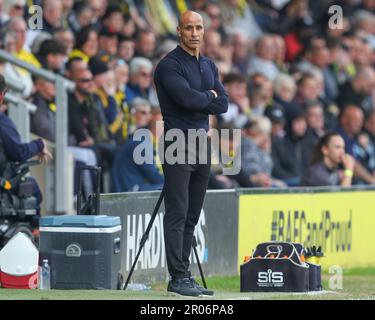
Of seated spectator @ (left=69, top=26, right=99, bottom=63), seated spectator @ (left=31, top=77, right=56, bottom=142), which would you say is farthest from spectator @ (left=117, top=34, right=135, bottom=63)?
seated spectator @ (left=31, top=77, right=56, bottom=142)

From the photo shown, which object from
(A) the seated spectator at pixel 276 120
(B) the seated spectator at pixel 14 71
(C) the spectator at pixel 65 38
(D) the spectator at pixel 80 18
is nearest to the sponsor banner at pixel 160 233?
(B) the seated spectator at pixel 14 71

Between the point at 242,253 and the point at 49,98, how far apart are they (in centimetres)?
275

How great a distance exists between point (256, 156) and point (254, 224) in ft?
10.1

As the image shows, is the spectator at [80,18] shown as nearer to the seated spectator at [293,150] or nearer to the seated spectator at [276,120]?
the seated spectator at [276,120]

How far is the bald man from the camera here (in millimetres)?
9836

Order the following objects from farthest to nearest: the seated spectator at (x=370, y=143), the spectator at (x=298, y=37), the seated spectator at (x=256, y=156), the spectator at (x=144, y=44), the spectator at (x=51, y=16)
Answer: the spectator at (x=298, y=37) < the seated spectator at (x=370, y=143) < the seated spectator at (x=256, y=156) < the spectator at (x=144, y=44) < the spectator at (x=51, y=16)

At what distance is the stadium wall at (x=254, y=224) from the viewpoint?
1248 cm

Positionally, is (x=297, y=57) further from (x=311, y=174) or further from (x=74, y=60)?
(x=74, y=60)

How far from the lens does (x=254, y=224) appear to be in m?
14.8

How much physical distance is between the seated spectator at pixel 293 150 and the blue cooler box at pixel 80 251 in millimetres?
8197

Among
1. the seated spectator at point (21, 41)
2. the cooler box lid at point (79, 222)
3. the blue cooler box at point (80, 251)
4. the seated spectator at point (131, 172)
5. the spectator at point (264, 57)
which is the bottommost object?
the blue cooler box at point (80, 251)

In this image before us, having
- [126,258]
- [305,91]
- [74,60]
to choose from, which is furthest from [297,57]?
[126,258]

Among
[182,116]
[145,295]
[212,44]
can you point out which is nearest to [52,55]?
[212,44]

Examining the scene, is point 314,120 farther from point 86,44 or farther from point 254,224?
point 254,224
